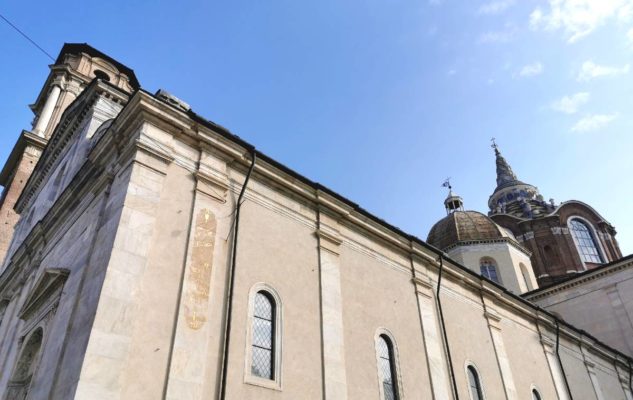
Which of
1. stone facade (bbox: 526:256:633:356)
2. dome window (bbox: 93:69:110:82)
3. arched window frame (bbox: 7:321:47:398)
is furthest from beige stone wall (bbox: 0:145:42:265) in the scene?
stone facade (bbox: 526:256:633:356)

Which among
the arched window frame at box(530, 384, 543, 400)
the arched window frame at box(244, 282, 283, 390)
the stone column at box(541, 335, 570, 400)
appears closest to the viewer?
the arched window frame at box(244, 282, 283, 390)

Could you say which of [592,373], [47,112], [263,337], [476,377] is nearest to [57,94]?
[47,112]

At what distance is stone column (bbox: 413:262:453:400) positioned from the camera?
12.9 m

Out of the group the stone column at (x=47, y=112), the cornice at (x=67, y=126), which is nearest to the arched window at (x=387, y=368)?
the cornice at (x=67, y=126)

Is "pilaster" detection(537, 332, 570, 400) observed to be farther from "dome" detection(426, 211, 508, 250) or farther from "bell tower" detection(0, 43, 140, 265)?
"bell tower" detection(0, 43, 140, 265)

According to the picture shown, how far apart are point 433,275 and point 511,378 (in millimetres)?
3900

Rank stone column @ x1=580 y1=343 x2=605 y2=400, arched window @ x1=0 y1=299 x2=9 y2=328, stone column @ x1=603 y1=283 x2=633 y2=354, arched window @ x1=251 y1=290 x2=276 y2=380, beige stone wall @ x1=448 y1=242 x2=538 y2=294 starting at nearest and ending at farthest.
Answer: arched window @ x1=251 y1=290 x2=276 y2=380
arched window @ x1=0 y1=299 x2=9 y2=328
stone column @ x1=580 y1=343 x2=605 y2=400
stone column @ x1=603 y1=283 x2=633 y2=354
beige stone wall @ x1=448 y1=242 x2=538 y2=294

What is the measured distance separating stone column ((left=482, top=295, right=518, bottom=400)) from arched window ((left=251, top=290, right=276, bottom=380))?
8.57 meters

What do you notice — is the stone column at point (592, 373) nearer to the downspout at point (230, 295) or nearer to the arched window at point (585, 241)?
the downspout at point (230, 295)

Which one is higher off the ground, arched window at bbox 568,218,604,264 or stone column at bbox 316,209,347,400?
arched window at bbox 568,218,604,264

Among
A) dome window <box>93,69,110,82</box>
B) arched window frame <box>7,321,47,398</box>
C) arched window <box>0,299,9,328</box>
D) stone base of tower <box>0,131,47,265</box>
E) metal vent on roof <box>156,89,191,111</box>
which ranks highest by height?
dome window <box>93,69,110,82</box>

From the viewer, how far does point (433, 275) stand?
15.5 metres

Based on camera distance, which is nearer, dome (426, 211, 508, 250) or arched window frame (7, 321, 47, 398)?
arched window frame (7, 321, 47, 398)

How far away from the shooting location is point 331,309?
11.3m
